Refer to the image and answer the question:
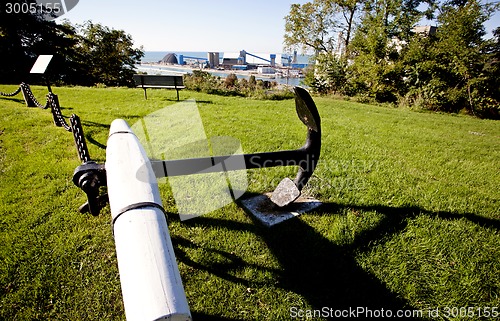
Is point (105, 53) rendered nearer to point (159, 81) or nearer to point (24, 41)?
point (24, 41)

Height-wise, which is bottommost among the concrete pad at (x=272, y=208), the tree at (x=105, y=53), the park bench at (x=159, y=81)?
the concrete pad at (x=272, y=208)

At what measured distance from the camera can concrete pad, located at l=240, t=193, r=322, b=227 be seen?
2.61 meters

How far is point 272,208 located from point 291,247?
0.62 metres

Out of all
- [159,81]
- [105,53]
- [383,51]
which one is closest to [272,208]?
[159,81]

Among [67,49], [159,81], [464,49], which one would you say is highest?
[67,49]

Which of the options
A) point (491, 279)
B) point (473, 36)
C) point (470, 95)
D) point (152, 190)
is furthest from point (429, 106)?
point (152, 190)

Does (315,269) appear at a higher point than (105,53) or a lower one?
lower

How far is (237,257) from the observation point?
6.99ft

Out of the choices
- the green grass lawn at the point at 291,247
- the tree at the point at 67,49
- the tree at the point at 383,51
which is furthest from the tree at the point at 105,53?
the green grass lawn at the point at 291,247

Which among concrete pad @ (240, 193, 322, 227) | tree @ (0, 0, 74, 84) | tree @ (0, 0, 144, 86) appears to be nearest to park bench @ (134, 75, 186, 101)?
concrete pad @ (240, 193, 322, 227)

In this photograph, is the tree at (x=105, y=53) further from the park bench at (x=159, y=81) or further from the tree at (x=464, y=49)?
the tree at (x=464, y=49)

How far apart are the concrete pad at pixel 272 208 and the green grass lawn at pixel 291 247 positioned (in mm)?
91

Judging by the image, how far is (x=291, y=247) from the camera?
88.7 inches

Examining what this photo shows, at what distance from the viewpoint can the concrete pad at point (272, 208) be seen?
2613mm
